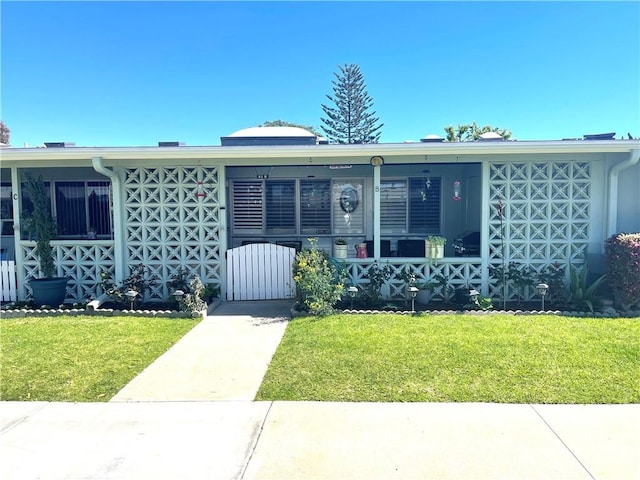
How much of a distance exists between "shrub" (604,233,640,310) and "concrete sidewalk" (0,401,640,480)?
3536mm

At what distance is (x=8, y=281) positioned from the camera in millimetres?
7633

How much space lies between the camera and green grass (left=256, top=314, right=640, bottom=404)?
3.79 metres

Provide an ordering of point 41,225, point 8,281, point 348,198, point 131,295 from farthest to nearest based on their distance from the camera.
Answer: point 348,198, point 8,281, point 41,225, point 131,295

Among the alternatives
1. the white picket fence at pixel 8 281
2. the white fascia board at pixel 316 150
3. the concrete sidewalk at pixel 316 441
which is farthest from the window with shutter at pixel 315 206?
the concrete sidewalk at pixel 316 441

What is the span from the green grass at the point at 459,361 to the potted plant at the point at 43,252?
4450 mm

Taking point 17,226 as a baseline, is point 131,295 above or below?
below

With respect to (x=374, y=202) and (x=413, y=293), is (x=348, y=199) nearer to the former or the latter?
(x=374, y=202)

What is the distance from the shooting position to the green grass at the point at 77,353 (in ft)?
13.2

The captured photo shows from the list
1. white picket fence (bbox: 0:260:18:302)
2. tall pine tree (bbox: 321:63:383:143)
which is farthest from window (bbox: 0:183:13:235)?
tall pine tree (bbox: 321:63:383:143)

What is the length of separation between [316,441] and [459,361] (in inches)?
82.9

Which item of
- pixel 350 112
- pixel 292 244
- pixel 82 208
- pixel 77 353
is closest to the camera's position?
pixel 77 353

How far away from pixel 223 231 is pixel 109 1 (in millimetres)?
6358

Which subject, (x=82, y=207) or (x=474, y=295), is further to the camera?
(x=82, y=207)

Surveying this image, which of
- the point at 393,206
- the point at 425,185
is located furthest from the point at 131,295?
the point at 425,185
